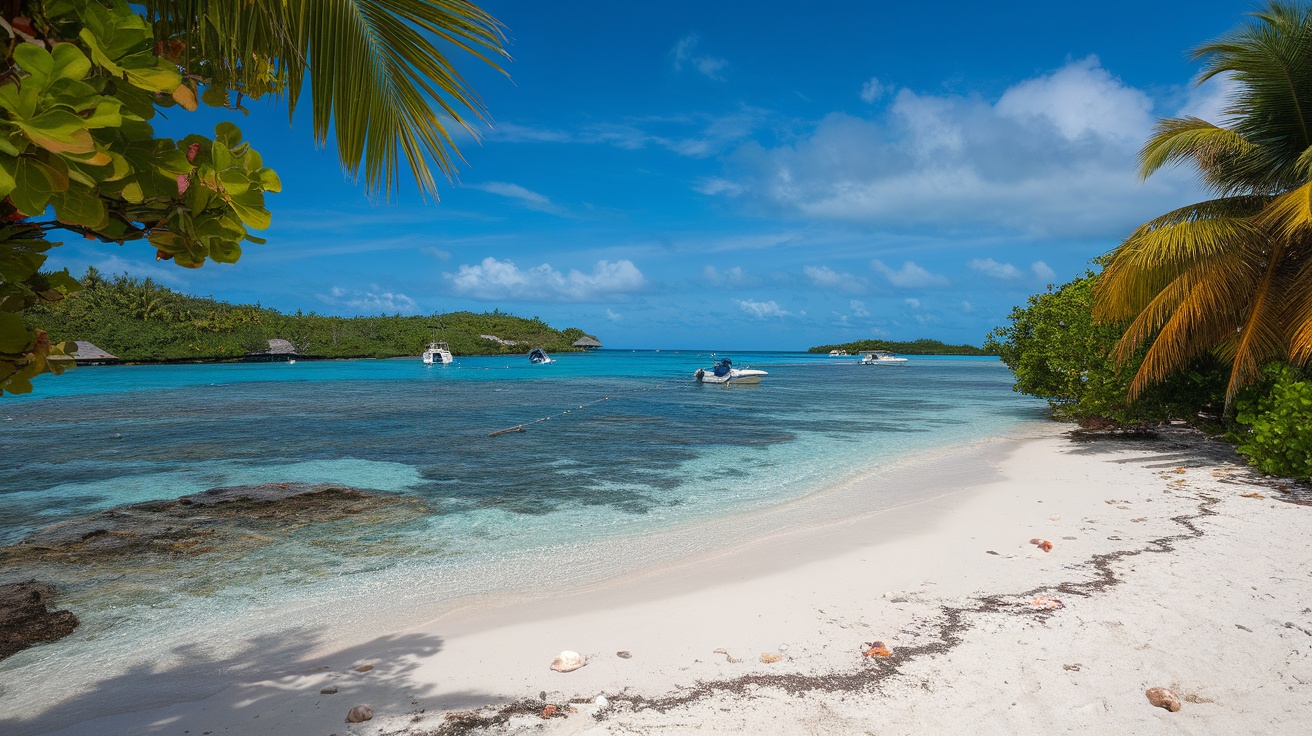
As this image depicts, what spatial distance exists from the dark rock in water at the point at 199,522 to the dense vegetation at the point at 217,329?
216ft

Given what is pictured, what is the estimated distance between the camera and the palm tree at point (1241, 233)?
9.90 m

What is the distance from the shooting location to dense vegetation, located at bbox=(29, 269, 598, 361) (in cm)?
8306

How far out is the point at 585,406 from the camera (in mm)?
30953

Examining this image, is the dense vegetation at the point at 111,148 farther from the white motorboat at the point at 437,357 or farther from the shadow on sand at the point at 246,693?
the white motorboat at the point at 437,357

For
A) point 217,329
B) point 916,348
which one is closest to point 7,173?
point 217,329

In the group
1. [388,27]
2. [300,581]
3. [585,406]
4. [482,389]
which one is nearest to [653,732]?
[388,27]

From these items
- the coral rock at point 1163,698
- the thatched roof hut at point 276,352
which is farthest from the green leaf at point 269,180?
the thatched roof hut at point 276,352

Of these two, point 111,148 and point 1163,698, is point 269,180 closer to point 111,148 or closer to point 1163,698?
point 111,148

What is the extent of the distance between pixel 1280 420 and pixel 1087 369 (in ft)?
20.8

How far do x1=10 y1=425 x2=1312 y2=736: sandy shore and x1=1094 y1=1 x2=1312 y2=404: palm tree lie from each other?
12.7ft

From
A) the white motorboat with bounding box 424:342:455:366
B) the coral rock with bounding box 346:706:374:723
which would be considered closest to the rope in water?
the coral rock with bounding box 346:706:374:723

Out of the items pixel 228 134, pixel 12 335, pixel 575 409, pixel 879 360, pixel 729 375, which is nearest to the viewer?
pixel 12 335

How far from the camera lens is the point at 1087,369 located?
15.2 m

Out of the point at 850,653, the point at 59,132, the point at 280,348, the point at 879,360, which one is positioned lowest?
the point at 850,653
